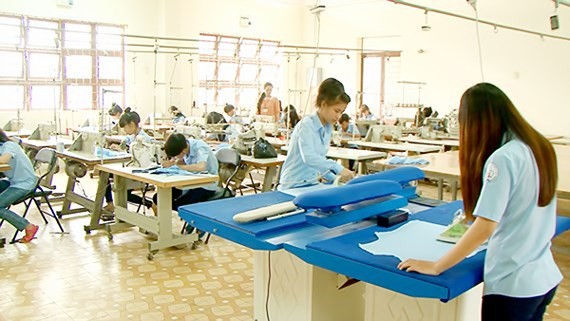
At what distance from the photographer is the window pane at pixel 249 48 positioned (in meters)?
11.6

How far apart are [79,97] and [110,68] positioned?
0.78 m

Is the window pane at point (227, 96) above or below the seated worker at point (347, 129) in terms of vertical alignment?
above

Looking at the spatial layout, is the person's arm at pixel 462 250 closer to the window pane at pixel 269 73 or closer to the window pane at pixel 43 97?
the window pane at pixel 43 97

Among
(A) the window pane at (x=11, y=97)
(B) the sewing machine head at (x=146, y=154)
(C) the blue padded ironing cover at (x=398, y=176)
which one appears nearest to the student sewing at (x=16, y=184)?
(B) the sewing machine head at (x=146, y=154)

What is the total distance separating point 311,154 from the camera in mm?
2793

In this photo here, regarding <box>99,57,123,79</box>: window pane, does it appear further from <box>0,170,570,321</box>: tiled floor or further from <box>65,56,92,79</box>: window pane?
<box>0,170,570,321</box>: tiled floor

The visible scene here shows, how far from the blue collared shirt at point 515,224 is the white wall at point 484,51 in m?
8.14

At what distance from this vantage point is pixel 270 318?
2.44 m

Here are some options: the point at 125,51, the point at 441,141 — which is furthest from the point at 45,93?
the point at 441,141

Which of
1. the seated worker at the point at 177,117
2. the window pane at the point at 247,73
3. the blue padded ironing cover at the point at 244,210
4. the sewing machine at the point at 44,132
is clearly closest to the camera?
the blue padded ironing cover at the point at 244,210

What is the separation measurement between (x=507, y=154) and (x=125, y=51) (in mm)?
9181

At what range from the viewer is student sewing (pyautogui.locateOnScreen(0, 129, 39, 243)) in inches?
170

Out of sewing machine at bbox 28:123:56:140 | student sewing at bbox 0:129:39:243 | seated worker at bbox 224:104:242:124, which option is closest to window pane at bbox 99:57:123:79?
seated worker at bbox 224:104:242:124

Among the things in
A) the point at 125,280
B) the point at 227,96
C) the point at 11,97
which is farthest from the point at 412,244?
the point at 227,96
